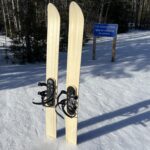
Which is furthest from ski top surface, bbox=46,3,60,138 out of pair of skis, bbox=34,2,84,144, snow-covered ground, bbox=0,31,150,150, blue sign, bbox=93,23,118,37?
blue sign, bbox=93,23,118,37

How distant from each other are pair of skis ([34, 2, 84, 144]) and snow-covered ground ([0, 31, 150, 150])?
29 centimetres

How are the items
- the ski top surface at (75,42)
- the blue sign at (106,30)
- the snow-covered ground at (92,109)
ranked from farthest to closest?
the blue sign at (106,30) → the snow-covered ground at (92,109) → the ski top surface at (75,42)

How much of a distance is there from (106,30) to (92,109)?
493 cm

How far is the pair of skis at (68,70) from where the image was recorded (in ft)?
13.9

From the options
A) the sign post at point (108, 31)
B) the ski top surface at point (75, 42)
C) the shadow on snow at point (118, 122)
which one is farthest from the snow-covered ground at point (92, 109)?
the ski top surface at point (75, 42)

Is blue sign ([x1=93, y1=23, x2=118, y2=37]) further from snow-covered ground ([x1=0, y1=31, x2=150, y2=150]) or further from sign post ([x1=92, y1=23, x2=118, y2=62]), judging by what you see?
snow-covered ground ([x1=0, y1=31, x2=150, y2=150])

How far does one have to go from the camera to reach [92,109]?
5977 mm

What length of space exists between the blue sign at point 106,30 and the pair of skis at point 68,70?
5681 mm

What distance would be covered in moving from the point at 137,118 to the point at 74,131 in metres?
1.65

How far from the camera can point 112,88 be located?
738cm

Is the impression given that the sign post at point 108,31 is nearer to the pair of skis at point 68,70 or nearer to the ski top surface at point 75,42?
the pair of skis at point 68,70

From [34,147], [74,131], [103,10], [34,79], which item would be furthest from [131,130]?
[103,10]

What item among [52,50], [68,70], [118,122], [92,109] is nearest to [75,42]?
[68,70]

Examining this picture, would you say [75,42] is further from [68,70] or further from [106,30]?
[106,30]
